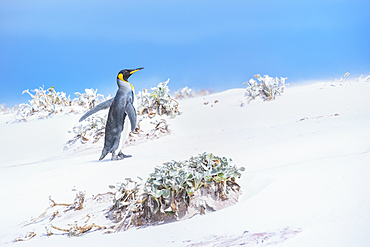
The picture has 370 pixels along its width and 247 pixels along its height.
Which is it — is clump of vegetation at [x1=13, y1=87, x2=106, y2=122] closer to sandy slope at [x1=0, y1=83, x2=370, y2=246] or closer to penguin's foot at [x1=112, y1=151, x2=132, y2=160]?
sandy slope at [x1=0, y1=83, x2=370, y2=246]

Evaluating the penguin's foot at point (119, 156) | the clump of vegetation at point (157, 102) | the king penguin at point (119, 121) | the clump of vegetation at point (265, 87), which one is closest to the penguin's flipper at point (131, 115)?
the king penguin at point (119, 121)

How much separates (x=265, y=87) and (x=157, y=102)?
3495 millimetres

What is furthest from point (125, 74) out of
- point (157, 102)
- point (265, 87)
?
point (265, 87)

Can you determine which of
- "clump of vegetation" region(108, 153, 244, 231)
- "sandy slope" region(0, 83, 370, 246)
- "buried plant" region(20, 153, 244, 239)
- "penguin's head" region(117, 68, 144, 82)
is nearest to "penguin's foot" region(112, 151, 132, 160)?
"sandy slope" region(0, 83, 370, 246)

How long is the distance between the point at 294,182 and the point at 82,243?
1.60m

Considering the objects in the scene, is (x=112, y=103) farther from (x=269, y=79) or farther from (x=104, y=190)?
(x=269, y=79)

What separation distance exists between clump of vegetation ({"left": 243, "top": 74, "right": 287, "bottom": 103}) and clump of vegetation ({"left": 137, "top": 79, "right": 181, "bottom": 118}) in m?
2.63

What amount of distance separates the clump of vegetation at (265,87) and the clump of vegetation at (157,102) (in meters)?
2.63

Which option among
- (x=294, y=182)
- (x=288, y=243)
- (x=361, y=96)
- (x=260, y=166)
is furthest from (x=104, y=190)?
(x=361, y=96)

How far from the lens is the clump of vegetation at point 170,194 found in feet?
7.92

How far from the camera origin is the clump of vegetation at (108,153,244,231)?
7.92ft

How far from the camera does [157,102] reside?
9.10m

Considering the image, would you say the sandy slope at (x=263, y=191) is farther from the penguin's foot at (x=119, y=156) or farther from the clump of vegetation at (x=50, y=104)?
the clump of vegetation at (x=50, y=104)

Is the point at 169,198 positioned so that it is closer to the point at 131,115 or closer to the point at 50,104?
the point at 131,115
